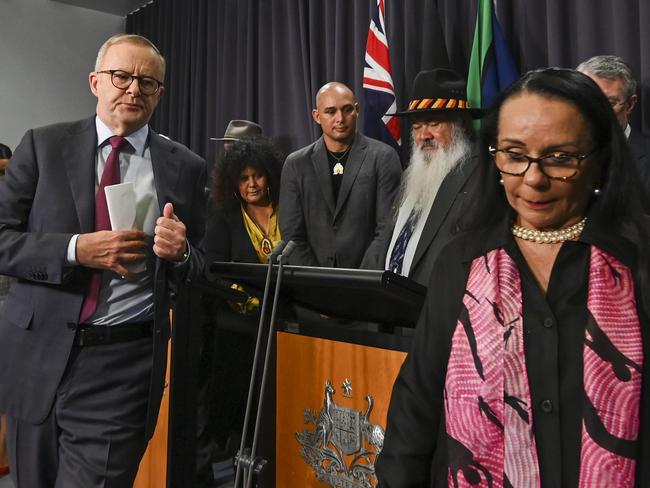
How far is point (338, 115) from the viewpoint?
3369 mm

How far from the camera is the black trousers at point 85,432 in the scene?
1.69 m

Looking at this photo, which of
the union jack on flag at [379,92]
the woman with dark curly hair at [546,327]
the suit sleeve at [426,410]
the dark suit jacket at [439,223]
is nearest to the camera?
the woman with dark curly hair at [546,327]

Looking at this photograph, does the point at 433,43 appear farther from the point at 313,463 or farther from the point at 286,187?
the point at 313,463

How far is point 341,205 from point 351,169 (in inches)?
7.4

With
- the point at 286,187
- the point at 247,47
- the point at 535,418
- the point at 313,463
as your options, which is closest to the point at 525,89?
the point at 535,418

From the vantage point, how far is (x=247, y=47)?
517 cm

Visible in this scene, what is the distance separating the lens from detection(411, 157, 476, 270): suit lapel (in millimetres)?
2234

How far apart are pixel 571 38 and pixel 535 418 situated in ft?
8.59

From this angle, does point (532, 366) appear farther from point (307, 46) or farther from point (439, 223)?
point (307, 46)

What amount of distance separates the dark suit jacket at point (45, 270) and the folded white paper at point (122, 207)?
0.44 feet

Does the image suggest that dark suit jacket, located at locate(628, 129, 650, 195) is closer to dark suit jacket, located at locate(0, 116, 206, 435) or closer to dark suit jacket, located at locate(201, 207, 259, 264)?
dark suit jacket, located at locate(0, 116, 206, 435)

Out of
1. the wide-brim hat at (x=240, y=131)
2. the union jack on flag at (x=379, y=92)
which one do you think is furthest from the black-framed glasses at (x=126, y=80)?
the wide-brim hat at (x=240, y=131)

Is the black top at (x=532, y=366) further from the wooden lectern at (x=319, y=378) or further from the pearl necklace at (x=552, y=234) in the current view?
the wooden lectern at (x=319, y=378)

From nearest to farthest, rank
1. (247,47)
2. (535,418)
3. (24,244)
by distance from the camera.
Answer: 1. (535,418)
2. (24,244)
3. (247,47)
